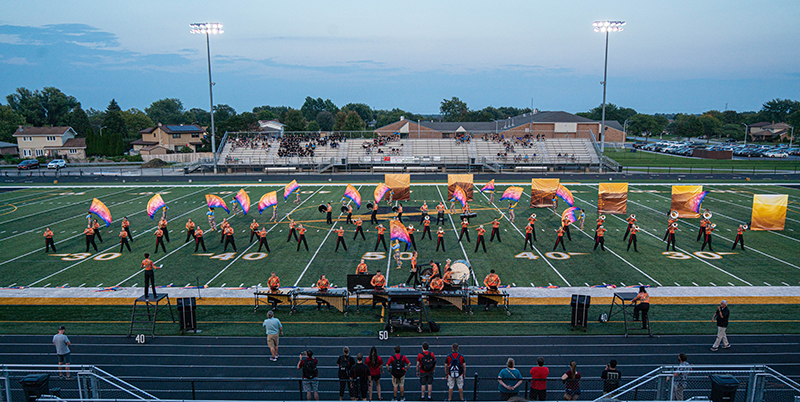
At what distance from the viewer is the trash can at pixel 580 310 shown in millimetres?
11008

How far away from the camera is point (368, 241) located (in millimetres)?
19156

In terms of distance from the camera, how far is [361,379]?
306 inches

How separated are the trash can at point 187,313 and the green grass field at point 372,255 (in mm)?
1732

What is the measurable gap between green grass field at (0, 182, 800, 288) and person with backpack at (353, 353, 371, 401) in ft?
21.5

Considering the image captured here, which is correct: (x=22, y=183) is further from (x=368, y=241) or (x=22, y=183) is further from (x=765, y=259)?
(x=765, y=259)

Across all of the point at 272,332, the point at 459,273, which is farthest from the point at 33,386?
the point at 459,273

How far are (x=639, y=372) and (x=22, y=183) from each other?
44.0 m

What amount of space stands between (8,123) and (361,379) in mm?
89020

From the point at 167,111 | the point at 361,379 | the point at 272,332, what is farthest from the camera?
the point at 167,111

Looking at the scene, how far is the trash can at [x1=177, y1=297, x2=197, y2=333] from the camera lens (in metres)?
11.0

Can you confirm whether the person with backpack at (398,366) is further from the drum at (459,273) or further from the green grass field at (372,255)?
the green grass field at (372,255)

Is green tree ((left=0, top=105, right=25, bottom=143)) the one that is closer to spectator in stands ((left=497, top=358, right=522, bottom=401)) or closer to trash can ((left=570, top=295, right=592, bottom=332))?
trash can ((left=570, top=295, right=592, bottom=332))

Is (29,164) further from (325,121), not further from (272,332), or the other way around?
(325,121)

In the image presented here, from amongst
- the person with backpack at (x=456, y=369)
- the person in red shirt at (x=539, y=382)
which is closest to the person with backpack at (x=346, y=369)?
the person with backpack at (x=456, y=369)
